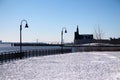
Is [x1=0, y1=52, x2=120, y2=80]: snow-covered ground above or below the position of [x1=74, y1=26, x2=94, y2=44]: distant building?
below

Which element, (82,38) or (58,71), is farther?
(82,38)

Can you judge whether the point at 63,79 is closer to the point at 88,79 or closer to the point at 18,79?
the point at 88,79

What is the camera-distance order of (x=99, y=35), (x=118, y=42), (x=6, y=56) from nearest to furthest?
(x=6, y=56) → (x=99, y=35) → (x=118, y=42)

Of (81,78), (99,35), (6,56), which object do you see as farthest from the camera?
(99,35)

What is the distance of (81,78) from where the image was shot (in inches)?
674

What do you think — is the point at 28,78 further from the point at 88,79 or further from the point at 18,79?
the point at 88,79

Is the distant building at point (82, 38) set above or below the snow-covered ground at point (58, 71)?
above

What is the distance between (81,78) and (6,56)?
18.9m

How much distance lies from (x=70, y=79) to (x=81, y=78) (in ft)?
2.84

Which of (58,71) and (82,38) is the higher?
(82,38)

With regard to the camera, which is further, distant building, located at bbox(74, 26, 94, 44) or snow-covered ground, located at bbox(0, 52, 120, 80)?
distant building, located at bbox(74, 26, 94, 44)

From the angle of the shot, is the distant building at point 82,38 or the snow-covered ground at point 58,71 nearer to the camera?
the snow-covered ground at point 58,71

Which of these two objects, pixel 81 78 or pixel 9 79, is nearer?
pixel 9 79

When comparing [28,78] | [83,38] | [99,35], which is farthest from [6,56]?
[83,38]
